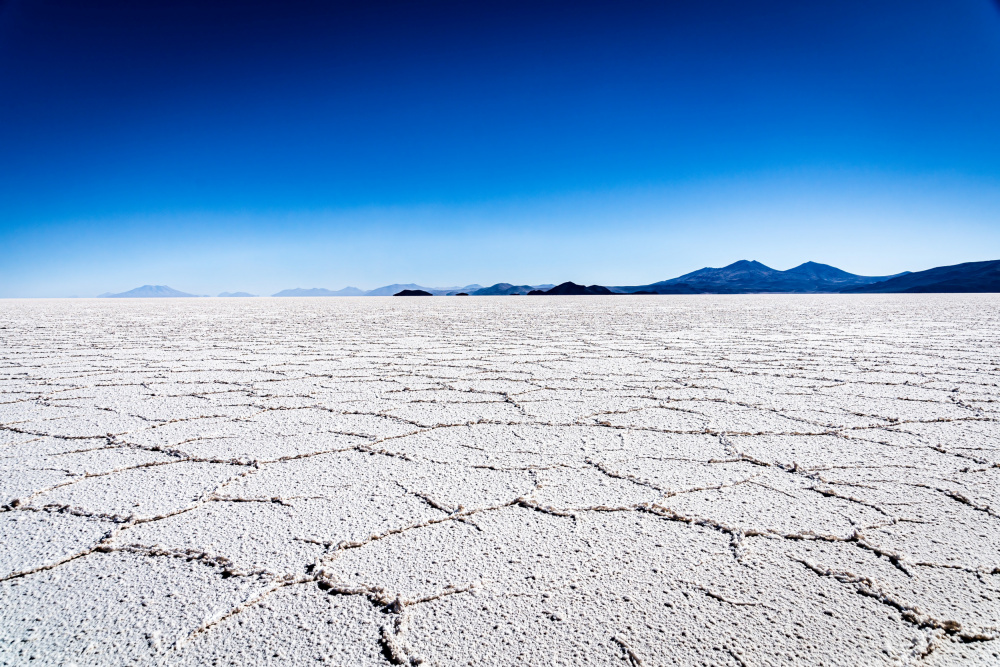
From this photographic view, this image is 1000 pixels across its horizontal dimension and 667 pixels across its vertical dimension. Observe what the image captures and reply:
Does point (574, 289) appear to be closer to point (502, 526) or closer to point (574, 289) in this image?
point (574, 289)

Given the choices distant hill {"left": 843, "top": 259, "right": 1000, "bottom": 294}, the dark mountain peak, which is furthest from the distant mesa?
distant hill {"left": 843, "top": 259, "right": 1000, "bottom": 294}

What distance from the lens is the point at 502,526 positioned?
3.30ft

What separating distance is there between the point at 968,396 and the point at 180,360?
12.4 ft

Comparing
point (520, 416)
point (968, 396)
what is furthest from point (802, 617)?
point (968, 396)

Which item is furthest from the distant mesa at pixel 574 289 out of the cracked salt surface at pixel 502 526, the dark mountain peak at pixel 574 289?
the cracked salt surface at pixel 502 526

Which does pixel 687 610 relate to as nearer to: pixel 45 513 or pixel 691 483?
pixel 691 483

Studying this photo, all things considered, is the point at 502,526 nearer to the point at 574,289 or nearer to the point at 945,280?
the point at 574,289

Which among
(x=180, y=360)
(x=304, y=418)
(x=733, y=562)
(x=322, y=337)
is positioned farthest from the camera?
(x=322, y=337)

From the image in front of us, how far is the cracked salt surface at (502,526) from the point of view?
2.30 ft

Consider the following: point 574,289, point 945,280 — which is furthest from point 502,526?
point 945,280

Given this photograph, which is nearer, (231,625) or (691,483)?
(231,625)

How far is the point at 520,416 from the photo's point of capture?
1840 mm

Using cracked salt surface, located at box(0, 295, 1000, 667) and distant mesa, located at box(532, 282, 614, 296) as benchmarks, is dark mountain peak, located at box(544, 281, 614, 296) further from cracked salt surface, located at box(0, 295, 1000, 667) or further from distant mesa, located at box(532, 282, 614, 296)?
cracked salt surface, located at box(0, 295, 1000, 667)

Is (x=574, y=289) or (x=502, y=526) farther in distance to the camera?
(x=574, y=289)
